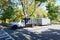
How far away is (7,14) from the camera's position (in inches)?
1184

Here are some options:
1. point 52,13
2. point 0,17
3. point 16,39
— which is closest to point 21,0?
point 0,17

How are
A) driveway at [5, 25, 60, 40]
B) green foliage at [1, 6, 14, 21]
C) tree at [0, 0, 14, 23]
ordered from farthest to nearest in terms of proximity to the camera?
green foliage at [1, 6, 14, 21] → tree at [0, 0, 14, 23] → driveway at [5, 25, 60, 40]

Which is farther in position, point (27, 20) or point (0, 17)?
point (0, 17)

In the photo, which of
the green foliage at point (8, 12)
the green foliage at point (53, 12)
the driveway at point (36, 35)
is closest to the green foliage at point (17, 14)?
the green foliage at point (8, 12)

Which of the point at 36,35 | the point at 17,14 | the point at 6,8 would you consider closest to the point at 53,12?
the point at 17,14

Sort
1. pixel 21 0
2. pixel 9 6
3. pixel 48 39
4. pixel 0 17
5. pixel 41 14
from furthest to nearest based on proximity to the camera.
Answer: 1. pixel 41 14
2. pixel 0 17
3. pixel 9 6
4. pixel 21 0
5. pixel 48 39

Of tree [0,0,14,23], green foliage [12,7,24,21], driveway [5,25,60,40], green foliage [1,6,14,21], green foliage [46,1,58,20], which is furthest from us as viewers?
green foliage [46,1,58,20]

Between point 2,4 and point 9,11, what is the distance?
2.45 meters

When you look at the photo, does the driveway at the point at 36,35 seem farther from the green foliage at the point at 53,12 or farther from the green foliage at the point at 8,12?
the green foliage at the point at 53,12

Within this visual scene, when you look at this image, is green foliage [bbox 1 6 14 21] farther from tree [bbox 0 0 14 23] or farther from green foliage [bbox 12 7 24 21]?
green foliage [bbox 12 7 24 21]

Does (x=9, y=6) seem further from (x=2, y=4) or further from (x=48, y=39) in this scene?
(x=48, y=39)

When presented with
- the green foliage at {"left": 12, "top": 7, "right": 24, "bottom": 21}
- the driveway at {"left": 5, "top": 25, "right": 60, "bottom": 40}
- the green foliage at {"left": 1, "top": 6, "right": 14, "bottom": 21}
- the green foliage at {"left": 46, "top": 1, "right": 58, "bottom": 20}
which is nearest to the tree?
the green foliage at {"left": 1, "top": 6, "right": 14, "bottom": 21}

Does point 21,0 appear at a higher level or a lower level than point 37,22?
higher

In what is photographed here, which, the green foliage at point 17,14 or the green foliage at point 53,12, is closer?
the green foliage at point 17,14
